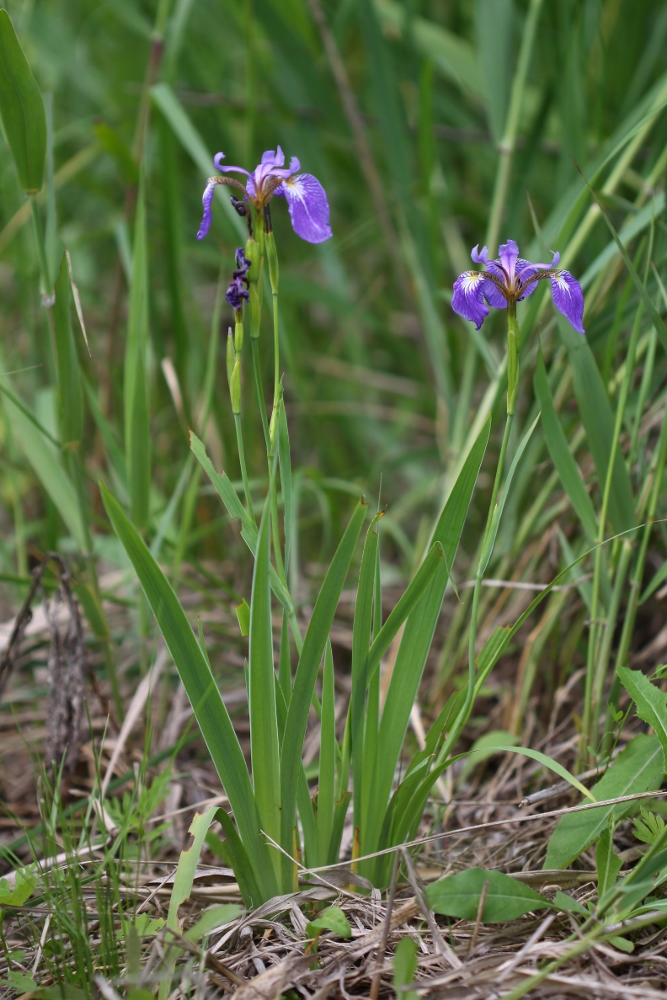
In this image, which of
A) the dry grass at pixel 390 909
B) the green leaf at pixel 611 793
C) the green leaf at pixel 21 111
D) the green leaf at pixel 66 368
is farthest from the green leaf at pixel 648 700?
the green leaf at pixel 21 111

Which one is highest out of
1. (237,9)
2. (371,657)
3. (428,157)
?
(237,9)

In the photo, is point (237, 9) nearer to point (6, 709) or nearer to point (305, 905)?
point (6, 709)

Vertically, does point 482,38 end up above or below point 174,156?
above

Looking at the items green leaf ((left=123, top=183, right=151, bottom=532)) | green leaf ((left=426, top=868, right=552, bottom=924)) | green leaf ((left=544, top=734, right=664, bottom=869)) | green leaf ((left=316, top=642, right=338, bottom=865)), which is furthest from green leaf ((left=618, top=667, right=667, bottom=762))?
green leaf ((left=123, top=183, right=151, bottom=532))

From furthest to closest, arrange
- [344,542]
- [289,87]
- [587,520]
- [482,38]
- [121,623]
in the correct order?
1. [289,87]
2. [121,623]
3. [482,38]
4. [587,520]
5. [344,542]

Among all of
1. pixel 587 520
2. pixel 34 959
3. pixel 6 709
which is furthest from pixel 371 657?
pixel 6 709

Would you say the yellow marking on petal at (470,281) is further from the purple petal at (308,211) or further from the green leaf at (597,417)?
the green leaf at (597,417)

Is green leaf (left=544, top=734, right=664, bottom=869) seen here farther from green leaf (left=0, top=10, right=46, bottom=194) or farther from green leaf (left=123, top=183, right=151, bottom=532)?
green leaf (left=0, top=10, right=46, bottom=194)
